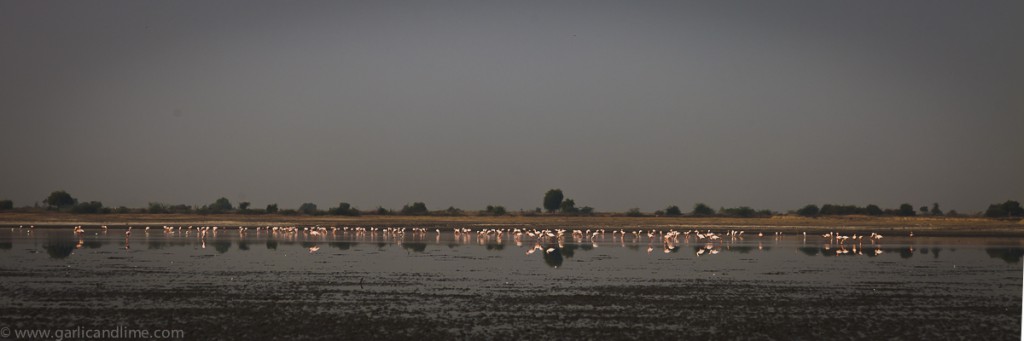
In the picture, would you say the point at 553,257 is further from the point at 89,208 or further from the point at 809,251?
the point at 89,208

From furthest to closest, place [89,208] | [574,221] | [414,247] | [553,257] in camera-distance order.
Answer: [89,208], [574,221], [414,247], [553,257]

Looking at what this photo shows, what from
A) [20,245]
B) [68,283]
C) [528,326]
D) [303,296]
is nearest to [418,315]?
[528,326]

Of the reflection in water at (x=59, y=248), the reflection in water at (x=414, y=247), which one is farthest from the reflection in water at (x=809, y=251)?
the reflection in water at (x=59, y=248)

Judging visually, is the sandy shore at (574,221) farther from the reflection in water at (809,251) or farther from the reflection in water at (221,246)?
the reflection in water at (221,246)

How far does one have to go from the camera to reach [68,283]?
95.6 ft

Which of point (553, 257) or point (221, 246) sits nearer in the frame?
point (553, 257)

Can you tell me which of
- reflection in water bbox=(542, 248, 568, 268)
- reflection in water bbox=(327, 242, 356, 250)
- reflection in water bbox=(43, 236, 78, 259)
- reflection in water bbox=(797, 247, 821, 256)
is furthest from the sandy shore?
reflection in water bbox=(542, 248, 568, 268)

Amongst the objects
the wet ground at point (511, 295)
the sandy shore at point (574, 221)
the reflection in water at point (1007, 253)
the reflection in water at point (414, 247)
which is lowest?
the wet ground at point (511, 295)

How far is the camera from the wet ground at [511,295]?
68.7 feet

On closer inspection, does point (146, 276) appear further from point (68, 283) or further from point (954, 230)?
point (954, 230)

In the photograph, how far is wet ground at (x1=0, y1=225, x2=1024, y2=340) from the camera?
2095 centimetres

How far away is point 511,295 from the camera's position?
1062 inches

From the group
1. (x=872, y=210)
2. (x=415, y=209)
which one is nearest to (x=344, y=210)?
(x=415, y=209)

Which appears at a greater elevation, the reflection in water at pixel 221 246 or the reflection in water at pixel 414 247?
the reflection in water at pixel 414 247
